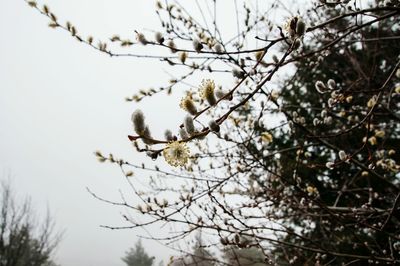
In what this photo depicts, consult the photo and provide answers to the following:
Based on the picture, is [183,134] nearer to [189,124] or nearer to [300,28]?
[189,124]

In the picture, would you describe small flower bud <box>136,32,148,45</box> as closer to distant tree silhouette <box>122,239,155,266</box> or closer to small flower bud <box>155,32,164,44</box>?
small flower bud <box>155,32,164,44</box>

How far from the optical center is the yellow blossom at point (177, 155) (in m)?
1.17

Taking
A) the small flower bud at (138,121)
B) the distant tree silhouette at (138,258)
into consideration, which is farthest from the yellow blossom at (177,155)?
the distant tree silhouette at (138,258)

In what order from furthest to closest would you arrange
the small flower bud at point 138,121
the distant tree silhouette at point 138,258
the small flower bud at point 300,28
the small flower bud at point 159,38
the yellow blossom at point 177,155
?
the distant tree silhouette at point 138,258 < the small flower bud at point 159,38 < the small flower bud at point 300,28 < the yellow blossom at point 177,155 < the small flower bud at point 138,121

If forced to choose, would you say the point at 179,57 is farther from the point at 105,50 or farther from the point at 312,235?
the point at 312,235

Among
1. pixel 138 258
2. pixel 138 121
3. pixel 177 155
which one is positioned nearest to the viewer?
pixel 138 121

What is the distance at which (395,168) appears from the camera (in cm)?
388

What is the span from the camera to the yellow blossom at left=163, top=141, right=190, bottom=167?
117 centimetres

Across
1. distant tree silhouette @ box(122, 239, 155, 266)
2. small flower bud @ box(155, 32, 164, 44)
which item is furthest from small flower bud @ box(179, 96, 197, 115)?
distant tree silhouette @ box(122, 239, 155, 266)

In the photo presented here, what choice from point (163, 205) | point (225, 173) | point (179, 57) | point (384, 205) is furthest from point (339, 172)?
point (179, 57)

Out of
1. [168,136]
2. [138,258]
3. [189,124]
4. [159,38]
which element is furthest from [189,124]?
[138,258]

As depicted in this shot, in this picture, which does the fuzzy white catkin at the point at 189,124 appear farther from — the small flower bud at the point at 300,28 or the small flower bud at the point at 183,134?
the small flower bud at the point at 300,28

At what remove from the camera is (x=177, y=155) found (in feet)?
3.91

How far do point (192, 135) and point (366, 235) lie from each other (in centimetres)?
631
